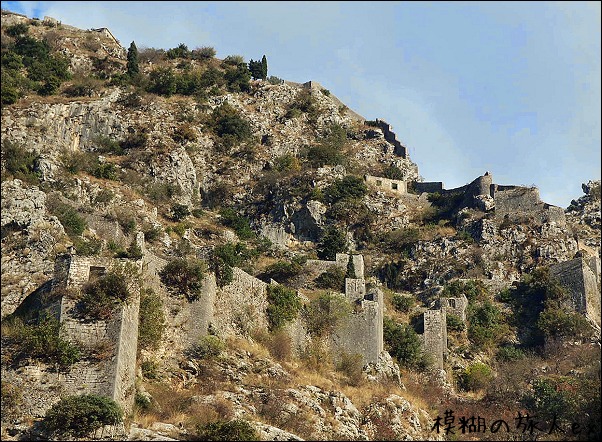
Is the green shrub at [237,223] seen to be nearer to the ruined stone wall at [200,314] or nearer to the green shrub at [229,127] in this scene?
the green shrub at [229,127]

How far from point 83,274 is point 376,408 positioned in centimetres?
1212

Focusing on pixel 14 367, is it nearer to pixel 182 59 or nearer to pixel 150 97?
pixel 150 97

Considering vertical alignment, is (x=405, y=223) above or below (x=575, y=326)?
above

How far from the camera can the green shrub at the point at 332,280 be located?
45.7 metres

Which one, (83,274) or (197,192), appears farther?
(197,192)

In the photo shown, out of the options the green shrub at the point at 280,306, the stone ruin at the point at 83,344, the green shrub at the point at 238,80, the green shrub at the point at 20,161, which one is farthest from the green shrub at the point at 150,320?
the green shrub at the point at 238,80

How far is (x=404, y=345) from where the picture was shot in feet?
136

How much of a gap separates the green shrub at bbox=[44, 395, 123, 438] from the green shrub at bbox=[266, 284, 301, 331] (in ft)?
40.0

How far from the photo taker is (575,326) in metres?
45.4

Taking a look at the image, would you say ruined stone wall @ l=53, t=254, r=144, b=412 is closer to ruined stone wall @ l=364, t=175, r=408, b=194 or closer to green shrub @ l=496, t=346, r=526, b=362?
green shrub @ l=496, t=346, r=526, b=362

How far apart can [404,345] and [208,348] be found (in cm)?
1091

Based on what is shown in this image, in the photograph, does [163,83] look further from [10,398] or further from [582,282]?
[10,398]

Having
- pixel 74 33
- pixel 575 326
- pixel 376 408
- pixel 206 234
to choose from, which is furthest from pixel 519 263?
pixel 74 33

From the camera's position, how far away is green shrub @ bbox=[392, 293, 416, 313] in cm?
4634
